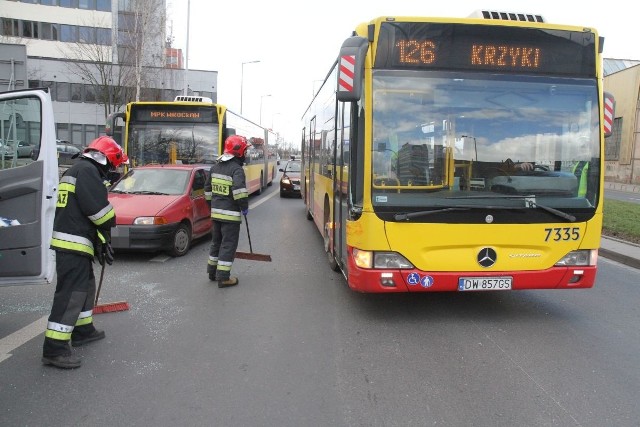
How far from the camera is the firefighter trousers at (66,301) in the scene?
4031 millimetres

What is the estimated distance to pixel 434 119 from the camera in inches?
189

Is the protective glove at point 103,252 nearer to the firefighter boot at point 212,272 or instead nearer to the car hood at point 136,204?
the firefighter boot at point 212,272

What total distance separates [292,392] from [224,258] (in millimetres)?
3155

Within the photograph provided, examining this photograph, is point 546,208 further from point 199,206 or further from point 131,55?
point 131,55

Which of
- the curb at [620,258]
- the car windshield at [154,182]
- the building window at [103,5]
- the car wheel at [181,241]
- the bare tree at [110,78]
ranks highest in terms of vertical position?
the building window at [103,5]

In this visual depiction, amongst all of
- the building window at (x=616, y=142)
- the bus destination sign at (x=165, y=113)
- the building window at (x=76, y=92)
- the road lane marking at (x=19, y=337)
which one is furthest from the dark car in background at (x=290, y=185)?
the building window at (x=76, y=92)

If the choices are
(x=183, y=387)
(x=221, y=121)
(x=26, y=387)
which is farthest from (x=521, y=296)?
(x=221, y=121)

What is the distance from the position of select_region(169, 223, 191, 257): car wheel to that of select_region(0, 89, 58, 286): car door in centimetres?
362

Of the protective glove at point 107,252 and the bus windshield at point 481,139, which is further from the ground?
the bus windshield at point 481,139

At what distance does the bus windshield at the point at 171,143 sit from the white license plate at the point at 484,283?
9.53m

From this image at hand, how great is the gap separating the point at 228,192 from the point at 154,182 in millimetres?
3111

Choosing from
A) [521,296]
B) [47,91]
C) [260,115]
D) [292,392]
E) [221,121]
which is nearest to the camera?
[292,392]

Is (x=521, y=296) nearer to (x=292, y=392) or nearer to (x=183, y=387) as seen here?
(x=292, y=392)

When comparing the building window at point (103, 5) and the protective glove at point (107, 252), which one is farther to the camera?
the building window at point (103, 5)
